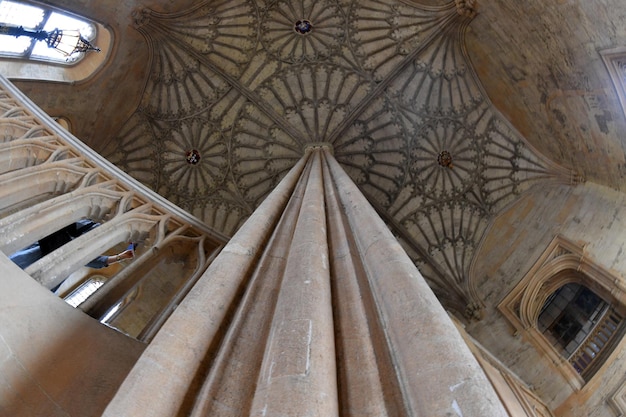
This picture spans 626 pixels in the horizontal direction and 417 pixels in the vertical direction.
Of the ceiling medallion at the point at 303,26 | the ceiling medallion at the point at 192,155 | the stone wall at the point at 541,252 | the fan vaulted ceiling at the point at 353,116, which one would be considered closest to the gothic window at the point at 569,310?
the stone wall at the point at 541,252

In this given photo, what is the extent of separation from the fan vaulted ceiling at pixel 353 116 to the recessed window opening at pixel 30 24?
1.75 m

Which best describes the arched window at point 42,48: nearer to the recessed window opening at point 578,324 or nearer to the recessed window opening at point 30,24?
the recessed window opening at point 30,24

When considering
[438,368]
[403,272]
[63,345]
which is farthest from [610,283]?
[63,345]

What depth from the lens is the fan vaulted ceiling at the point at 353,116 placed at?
10.2 meters

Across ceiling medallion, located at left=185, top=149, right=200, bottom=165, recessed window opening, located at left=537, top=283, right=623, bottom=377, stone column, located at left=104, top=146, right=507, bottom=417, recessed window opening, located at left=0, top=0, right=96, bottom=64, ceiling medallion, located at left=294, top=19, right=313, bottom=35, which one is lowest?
stone column, located at left=104, top=146, right=507, bottom=417

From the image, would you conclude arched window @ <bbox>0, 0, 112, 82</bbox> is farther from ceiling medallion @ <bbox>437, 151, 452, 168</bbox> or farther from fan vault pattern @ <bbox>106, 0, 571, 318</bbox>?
ceiling medallion @ <bbox>437, 151, 452, 168</bbox>

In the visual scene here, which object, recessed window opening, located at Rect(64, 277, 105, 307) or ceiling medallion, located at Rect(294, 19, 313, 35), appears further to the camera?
ceiling medallion, located at Rect(294, 19, 313, 35)

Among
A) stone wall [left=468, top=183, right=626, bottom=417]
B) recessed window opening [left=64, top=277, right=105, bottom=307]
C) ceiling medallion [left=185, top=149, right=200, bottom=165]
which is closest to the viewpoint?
stone wall [left=468, top=183, right=626, bottom=417]

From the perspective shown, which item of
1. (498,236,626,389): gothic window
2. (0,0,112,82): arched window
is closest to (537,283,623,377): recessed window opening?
(498,236,626,389): gothic window

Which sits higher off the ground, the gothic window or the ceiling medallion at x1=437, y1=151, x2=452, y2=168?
the ceiling medallion at x1=437, y1=151, x2=452, y2=168

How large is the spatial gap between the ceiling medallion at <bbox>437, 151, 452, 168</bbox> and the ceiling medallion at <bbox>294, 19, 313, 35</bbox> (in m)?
4.79

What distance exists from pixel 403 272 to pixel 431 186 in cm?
971

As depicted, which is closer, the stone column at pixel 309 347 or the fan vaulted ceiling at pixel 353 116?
the stone column at pixel 309 347

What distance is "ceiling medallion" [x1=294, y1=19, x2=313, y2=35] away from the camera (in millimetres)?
11234
